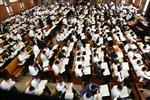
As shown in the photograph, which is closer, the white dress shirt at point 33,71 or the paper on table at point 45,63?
the white dress shirt at point 33,71

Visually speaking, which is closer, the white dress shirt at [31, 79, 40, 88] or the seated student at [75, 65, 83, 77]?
the white dress shirt at [31, 79, 40, 88]

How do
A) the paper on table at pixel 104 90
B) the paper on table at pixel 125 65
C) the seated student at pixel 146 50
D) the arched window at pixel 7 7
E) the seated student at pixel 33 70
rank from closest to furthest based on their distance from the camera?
the paper on table at pixel 104 90 < the paper on table at pixel 125 65 < the seated student at pixel 33 70 < the seated student at pixel 146 50 < the arched window at pixel 7 7

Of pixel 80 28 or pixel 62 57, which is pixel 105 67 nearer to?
pixel 62 57

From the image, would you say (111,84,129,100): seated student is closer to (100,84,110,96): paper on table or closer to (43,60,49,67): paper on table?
(100,84,110,96): paper on table

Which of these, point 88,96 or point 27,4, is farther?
point 27,4

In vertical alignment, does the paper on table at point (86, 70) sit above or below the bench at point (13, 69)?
above

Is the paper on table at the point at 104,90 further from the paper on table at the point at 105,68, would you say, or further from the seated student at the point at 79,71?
the seated student at the point at 79,71

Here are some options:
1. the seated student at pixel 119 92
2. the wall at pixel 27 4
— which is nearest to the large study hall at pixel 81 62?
the seated student at pixel 119 92

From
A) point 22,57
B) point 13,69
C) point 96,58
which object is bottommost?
point 13,69

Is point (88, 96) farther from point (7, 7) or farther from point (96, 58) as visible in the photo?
point (7, 7)

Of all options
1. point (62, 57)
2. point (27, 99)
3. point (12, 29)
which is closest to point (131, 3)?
point (12, 29)

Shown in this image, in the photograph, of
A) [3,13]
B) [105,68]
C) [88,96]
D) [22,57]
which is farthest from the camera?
[3,13]

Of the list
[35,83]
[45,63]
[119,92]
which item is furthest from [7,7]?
[119,92]

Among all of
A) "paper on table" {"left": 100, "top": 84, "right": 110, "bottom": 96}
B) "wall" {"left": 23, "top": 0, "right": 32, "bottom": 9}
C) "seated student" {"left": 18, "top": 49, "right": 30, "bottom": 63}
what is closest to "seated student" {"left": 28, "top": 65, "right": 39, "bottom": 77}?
"seated student" {"left": 18, "top": 49, "right": 30, "bottom": 63}
